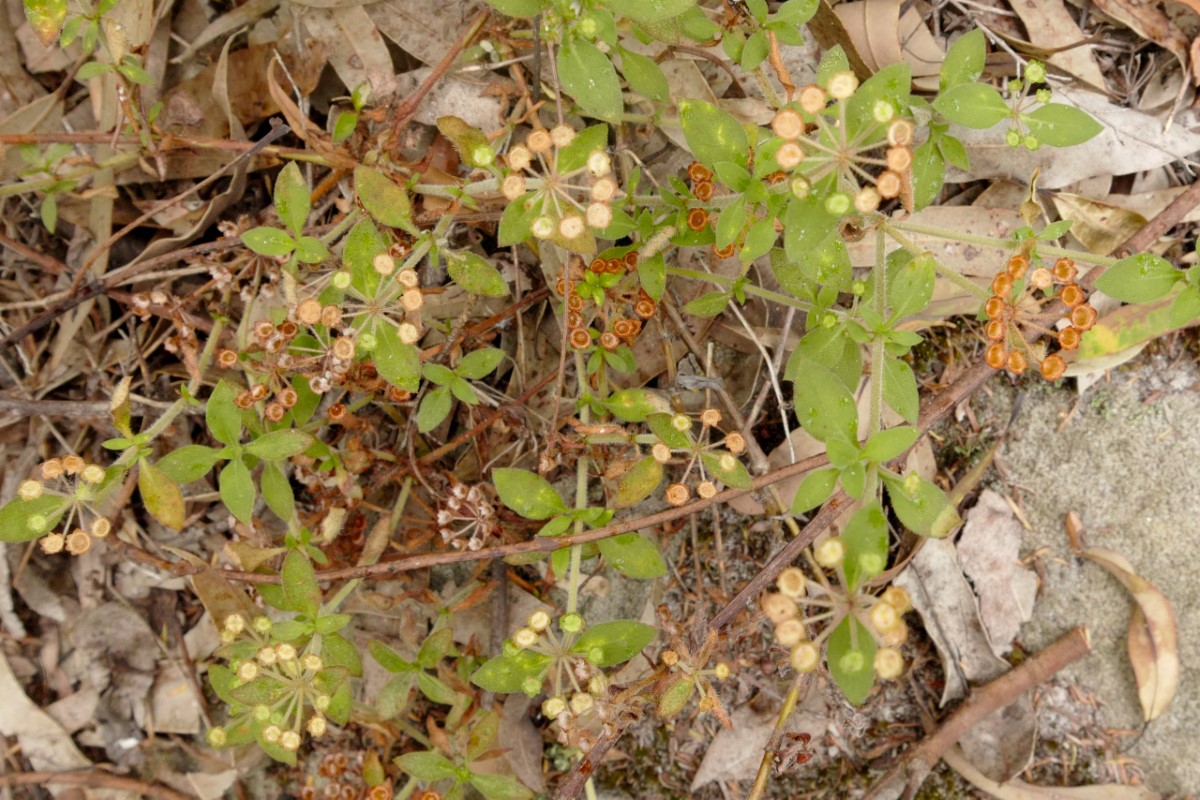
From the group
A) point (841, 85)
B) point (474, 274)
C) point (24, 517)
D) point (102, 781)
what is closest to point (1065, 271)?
point (841, 85)

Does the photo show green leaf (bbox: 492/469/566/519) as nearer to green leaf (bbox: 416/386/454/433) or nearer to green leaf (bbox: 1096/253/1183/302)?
green leaf (bbox: 416/386/454/433)

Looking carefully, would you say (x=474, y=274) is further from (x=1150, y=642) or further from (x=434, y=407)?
(x=1150, y=642)

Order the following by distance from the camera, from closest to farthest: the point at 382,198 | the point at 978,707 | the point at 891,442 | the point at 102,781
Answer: the point at 891,442, the point at 382,198, the point at 978,707, the point at 102,781

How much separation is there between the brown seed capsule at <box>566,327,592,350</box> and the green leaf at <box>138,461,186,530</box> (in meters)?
1.19

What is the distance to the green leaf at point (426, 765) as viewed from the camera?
2729mm

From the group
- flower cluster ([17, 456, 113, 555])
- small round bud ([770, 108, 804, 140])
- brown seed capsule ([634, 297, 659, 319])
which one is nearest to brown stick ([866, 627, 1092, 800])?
brown seed capsule ([634, 297, 659, 319])

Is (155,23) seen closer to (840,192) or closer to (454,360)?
(454,360)

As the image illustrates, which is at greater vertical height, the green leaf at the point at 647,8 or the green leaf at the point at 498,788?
the green leaf at the point at 647,8

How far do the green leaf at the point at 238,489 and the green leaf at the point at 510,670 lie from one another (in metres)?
0.81

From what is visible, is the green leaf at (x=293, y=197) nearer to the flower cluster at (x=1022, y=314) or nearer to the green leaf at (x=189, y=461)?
the green leaf at (x=189, y=461)

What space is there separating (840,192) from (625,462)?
3.34ft

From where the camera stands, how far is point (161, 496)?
2.61 metres

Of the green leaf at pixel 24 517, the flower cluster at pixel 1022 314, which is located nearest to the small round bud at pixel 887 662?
the flower cluster at pixel 1022 314

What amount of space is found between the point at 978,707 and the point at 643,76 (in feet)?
7.63
